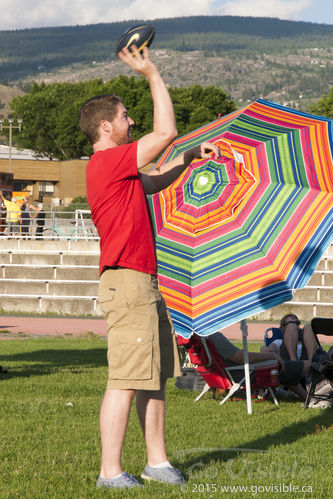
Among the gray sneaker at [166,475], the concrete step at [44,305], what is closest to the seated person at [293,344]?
the gray sneaker at [166,475]

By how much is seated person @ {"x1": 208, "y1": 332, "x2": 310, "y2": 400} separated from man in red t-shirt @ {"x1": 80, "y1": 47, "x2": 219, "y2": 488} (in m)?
4.01

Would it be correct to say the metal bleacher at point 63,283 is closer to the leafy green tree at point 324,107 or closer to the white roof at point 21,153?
the leafy green tree at point 324,107

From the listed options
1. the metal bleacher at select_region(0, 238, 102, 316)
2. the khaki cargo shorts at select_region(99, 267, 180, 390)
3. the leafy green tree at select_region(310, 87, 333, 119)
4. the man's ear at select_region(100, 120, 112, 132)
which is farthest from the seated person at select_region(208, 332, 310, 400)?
the leafy green tree at select_region(310, 87, 333, 119)

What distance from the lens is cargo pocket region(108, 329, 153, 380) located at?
15.5 ft

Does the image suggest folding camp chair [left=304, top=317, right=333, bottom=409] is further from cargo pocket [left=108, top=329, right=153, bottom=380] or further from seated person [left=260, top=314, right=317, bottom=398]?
cargo pocket [left=108, top=329, right=153, bottom=380]

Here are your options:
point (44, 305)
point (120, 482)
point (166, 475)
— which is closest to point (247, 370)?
point (166, 475)

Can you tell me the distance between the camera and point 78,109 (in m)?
98.2

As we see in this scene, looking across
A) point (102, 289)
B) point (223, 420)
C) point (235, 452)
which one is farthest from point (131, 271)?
point (223, 420)

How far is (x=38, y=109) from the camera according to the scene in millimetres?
118562

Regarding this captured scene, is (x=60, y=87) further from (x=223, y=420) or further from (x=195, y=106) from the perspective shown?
(x=223, y=420)

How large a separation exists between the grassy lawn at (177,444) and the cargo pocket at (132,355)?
0.67 meters

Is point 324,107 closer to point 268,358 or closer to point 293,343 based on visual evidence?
point 293,343

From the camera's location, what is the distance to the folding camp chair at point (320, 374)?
8156 millimetres

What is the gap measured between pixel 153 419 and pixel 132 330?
559 millimetres
